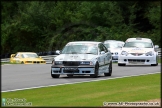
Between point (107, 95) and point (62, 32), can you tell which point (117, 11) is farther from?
point (107, 95)

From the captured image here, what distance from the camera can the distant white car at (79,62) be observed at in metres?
21.2

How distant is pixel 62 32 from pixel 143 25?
9821mm

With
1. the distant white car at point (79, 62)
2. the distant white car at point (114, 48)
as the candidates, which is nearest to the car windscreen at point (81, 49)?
the distant white car at point (79, 62)

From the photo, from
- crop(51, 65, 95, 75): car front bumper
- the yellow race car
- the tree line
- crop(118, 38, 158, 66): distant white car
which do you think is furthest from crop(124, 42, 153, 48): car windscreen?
the tree line

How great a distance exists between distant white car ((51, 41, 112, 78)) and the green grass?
350 centimetres

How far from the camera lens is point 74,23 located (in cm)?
6606

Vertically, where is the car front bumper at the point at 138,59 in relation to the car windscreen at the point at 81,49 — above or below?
below

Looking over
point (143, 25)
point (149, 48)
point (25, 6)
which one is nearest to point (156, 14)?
point (143, 25)

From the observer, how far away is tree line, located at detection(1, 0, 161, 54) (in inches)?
2450

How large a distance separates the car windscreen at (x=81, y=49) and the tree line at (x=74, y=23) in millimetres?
36551

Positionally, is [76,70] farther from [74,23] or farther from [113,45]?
[74,23]

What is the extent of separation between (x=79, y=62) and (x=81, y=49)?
3.63ft

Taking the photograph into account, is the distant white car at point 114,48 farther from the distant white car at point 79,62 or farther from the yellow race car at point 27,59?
the distant white car at point 79,62

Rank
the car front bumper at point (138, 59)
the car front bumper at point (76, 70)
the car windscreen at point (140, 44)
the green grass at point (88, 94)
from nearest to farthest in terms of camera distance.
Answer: the green grass at point (88, 94)
the car front bumper at point (76, 70)
the car front bumper at point (138, 59)
the car windscreen at point (140, 44)
